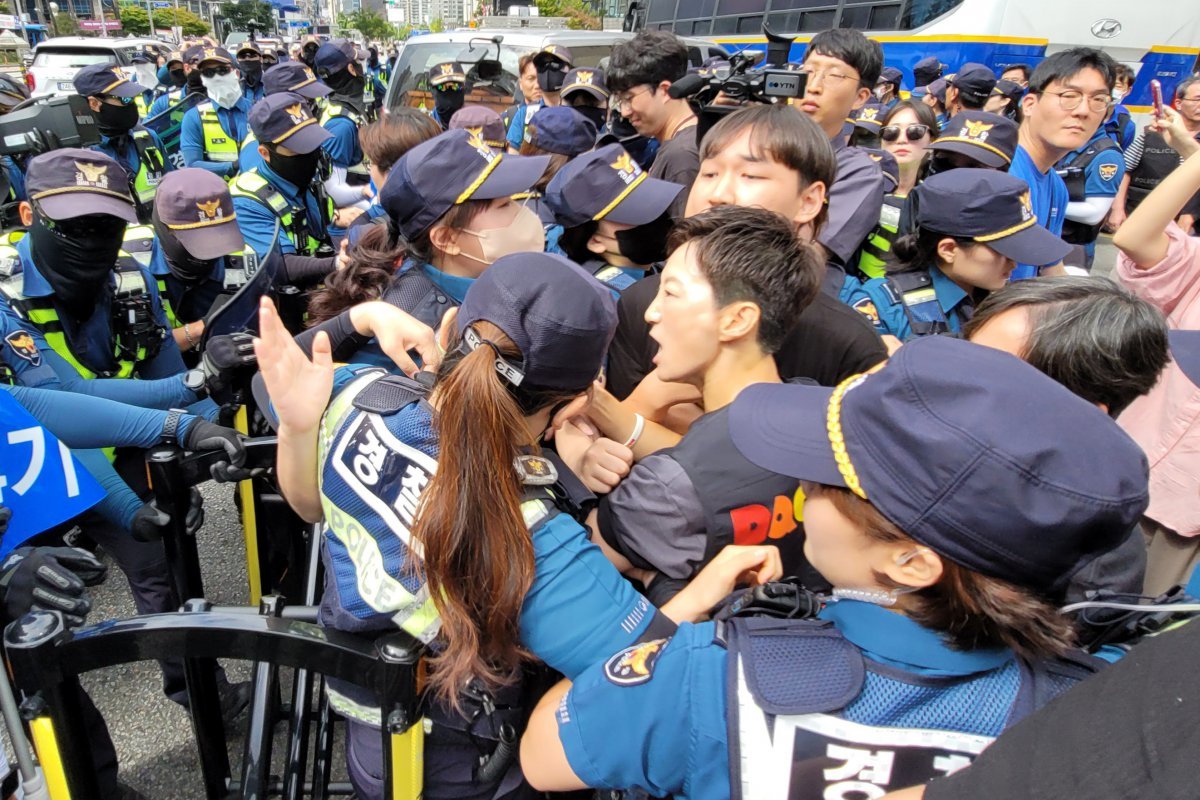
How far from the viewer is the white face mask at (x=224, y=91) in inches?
272

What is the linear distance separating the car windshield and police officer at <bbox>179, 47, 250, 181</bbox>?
22.4 feet

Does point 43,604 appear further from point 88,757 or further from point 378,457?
point 378,457

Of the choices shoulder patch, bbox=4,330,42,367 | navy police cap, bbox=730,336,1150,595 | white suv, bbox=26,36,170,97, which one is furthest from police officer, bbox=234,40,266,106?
navy police cap, bbox=730,336,1150,595

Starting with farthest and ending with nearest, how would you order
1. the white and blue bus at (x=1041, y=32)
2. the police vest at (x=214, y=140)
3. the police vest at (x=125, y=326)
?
the white and blue bus at (x=1041, y=32)
the police vest at (x=214, y=140)
the police vest at (x=125, y=326)

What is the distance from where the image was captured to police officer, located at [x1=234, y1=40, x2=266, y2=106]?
8.76m

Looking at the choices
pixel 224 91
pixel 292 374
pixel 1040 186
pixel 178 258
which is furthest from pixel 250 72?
pixel 292 374

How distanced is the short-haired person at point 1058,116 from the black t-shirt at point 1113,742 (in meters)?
3.17

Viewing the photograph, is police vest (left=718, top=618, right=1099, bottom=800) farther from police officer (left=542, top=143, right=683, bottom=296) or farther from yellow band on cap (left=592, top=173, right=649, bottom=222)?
yellow band on cap (left=592, top=173, right=649, bottom=222)

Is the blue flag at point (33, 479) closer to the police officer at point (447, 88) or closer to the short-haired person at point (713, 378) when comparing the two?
the short-haired person at point (713, 378)

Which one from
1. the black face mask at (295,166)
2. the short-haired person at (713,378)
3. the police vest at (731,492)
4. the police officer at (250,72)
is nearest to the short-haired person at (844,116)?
the short-haired person at (713,378)

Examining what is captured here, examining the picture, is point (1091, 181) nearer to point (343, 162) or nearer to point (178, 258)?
point (343, 162)

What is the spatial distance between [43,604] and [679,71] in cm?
370

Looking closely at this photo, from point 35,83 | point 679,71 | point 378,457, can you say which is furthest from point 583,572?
point 35,83

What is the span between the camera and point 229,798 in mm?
1550
